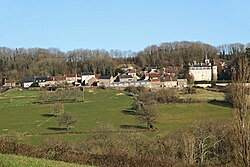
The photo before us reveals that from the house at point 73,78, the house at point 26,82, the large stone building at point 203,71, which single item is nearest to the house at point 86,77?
the house at point 73,78

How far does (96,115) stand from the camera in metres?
41.1

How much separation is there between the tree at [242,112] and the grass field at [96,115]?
58.1 ft

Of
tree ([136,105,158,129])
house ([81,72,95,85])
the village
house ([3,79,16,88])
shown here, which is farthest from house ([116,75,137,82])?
tree ([136,105,158,129])

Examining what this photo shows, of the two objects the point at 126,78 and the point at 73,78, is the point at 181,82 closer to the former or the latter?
the point at 126,78

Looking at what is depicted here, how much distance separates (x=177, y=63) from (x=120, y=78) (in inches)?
996

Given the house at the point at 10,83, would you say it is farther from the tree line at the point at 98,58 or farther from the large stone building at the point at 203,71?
the large stone building at the point at 203,71

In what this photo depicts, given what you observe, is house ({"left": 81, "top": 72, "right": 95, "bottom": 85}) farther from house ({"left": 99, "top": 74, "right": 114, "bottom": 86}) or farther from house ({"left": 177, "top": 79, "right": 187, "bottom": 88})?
house ({"left": 177, "top": 79, "right": 187, "bottom": 88})

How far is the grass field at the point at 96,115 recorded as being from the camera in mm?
33688

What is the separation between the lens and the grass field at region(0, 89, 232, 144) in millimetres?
33688

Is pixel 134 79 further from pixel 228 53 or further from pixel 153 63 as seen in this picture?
pixel 228 53

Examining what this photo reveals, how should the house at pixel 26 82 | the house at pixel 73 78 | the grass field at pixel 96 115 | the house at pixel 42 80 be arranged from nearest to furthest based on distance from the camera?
the grass field at pixel 96 115 < the house at pixel 26 82 < the house at pixel 42 80 < the house at pixel 73 78

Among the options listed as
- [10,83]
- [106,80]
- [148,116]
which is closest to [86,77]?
[106,80]

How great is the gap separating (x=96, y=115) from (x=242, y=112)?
97.7 feet

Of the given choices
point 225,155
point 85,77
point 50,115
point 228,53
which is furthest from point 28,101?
point 228,53
